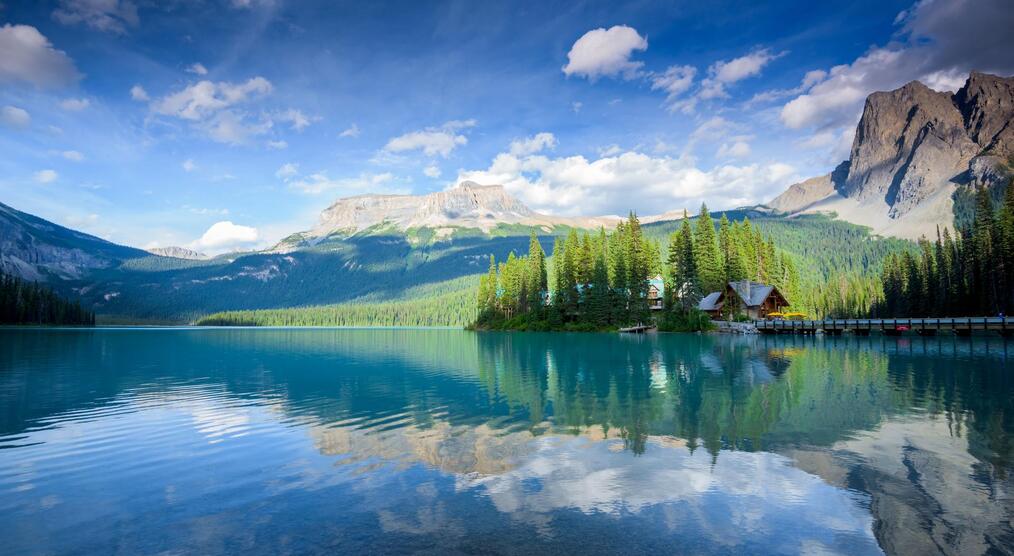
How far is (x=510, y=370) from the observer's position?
37.3 meters

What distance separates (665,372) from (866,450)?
62.2 ft

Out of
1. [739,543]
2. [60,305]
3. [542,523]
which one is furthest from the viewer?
[60,305]

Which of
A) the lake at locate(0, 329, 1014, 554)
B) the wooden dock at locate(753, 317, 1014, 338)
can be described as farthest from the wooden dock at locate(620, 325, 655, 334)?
the lake at locate(0, 329, 1014, 554)

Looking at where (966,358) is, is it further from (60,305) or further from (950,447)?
(60,305)

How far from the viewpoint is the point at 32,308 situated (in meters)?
158

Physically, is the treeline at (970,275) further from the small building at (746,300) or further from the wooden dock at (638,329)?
the wooden dock at (638,329)

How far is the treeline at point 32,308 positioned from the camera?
151375 millimetres

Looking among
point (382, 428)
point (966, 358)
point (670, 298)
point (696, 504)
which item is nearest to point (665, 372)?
point (382, 428)

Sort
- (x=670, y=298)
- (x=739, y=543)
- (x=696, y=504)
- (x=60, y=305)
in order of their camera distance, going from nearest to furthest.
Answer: (x=739, y=543)
(x=696, y=504)
(x=670, y=298)
(x=60, y=305)

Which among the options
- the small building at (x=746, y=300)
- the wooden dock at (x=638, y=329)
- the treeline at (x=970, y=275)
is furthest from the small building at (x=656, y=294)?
the treeline at (x=970, y=275)

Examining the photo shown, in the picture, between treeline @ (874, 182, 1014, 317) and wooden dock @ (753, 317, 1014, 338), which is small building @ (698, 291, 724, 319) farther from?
treeline @ (874, 182, 1014, 317)

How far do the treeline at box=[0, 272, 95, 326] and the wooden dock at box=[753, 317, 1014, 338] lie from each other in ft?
651

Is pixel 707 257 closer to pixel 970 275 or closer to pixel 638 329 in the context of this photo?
pixel 638 329

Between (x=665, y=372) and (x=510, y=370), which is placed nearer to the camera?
(x=665, y=372)
